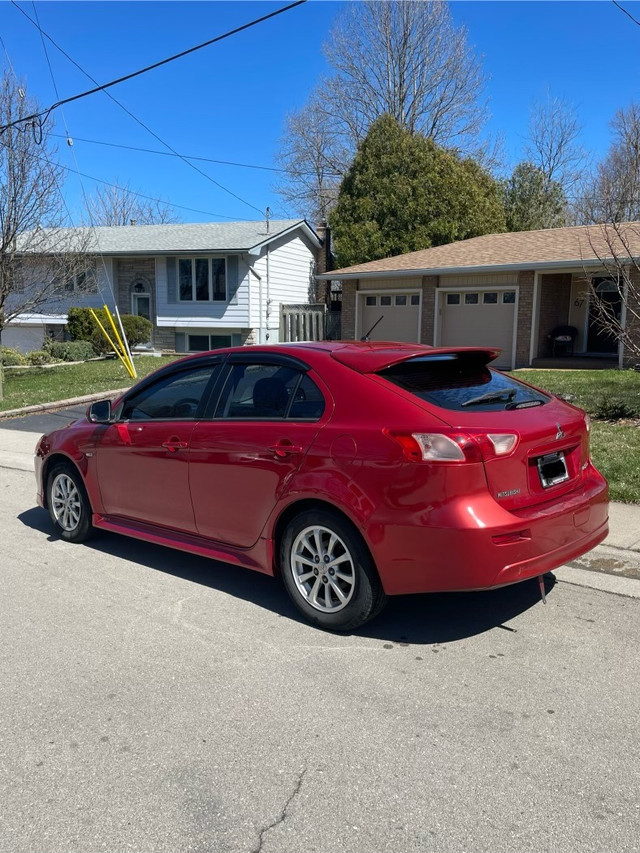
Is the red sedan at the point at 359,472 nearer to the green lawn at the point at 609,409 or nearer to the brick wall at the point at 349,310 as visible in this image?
the green lawn at the point at 609,409

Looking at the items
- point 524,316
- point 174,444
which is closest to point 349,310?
point 524,316

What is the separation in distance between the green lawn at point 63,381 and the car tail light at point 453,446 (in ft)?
39.3

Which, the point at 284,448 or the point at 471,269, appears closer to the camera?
the point at 284,448

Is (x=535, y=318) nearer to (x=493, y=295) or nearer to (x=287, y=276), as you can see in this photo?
(x=493, y=295)

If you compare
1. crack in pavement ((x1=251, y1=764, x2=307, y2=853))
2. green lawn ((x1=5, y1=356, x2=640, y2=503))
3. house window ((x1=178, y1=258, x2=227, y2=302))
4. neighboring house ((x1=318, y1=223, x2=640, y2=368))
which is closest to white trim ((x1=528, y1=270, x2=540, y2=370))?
neighboring house ((x1=318, y1=223, x2=640, y2=368))

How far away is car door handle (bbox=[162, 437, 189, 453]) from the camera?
4.92 metres

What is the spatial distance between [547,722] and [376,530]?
1.22m

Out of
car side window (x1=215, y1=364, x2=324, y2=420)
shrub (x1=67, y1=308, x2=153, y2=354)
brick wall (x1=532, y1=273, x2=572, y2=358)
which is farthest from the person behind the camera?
shrub (x1=67, y1=308, x2=153, y2=354)

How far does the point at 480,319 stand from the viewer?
21016mm

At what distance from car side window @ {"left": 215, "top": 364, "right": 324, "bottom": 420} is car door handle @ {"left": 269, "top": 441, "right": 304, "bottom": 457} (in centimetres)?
19

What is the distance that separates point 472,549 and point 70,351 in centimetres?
2165

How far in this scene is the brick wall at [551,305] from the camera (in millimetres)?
20250

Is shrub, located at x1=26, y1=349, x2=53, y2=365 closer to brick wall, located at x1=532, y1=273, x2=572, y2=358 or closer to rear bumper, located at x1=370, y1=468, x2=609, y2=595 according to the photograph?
brick wall, located at x1=532, y1=273, x2=572, y2=358

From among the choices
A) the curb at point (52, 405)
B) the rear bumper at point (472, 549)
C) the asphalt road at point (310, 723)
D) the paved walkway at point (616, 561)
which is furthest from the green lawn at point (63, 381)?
the rear bumper at point (472, 549)
